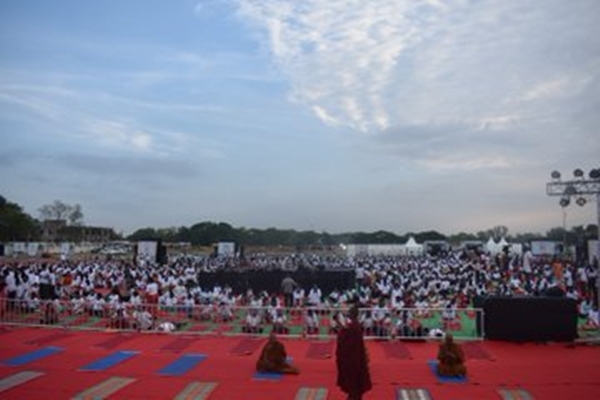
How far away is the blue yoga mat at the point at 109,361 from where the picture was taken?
995cm

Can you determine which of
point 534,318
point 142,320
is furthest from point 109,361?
point 534,318

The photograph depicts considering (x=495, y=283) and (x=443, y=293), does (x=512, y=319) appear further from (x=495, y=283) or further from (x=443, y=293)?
(x=495, y=283)

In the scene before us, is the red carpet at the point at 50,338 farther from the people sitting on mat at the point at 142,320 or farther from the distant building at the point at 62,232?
the distant building at the point at 62,232

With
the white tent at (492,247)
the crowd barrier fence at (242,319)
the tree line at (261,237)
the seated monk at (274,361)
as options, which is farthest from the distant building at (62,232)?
the seated monk at (274,361)

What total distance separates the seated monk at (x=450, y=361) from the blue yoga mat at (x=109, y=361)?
242 inches

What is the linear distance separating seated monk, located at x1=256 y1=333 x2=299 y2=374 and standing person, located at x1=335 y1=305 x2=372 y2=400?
2.56 m

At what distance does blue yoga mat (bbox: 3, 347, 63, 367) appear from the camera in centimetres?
1029

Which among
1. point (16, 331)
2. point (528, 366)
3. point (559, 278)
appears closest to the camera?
point (528, 366)

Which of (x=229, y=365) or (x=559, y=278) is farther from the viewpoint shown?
(x=559, y=278)

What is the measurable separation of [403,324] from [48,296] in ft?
41.6

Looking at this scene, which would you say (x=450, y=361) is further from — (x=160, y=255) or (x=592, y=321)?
(x=160, y=255)

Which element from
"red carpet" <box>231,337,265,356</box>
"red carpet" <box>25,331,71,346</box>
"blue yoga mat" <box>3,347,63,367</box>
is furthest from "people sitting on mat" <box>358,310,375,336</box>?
"red carpet" <box>25,331,71,346</box>

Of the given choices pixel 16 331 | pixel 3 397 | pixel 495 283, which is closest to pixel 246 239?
pixel 495 283

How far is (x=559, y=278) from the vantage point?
76.6ft
